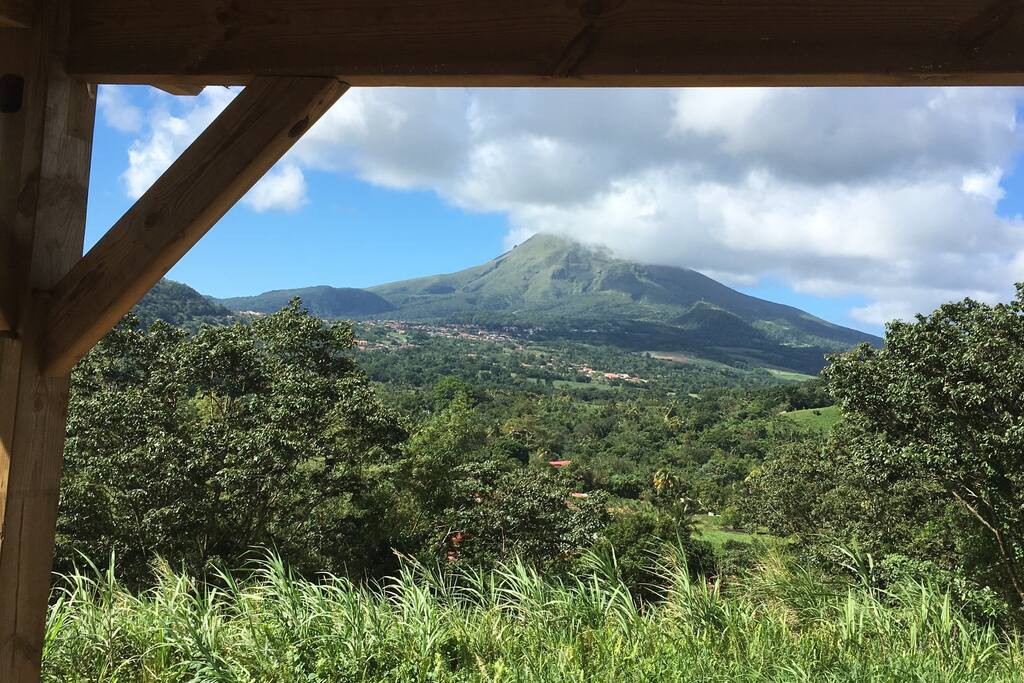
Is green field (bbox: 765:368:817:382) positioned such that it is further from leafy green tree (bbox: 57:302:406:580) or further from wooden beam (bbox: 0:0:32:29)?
wooden beam (bbox: 0:0:32:29)

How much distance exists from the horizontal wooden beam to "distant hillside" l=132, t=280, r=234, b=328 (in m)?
52.0

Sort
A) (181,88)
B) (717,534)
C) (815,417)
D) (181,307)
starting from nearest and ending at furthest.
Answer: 1. (181,88)
2. (717,534)
3. (815,417)
4. (181,307)

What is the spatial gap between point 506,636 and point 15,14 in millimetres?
2302

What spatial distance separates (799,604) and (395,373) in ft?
196

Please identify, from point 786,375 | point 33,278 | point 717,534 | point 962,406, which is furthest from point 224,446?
point 786,375

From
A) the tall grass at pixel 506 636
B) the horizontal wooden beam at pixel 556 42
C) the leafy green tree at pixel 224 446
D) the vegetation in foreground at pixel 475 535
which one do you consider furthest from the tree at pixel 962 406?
the horizontal wooden beam at pixel 556 42

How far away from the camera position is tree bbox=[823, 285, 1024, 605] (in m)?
8.66

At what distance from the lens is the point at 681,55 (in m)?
1.16

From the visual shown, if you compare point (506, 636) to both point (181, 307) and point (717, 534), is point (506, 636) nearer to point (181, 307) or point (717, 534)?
point (717, 534)

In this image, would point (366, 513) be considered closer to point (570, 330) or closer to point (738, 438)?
point (738, 438)

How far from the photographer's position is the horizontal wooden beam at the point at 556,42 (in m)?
1.08

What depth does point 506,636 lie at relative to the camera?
2.68 m

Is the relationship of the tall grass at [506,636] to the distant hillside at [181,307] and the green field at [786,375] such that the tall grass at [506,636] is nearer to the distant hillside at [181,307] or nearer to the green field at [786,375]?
the distant hillside at [181,307]

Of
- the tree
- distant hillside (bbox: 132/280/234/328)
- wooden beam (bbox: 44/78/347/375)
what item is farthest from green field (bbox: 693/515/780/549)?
distant hillside (bbox: 132/280/234/328)
